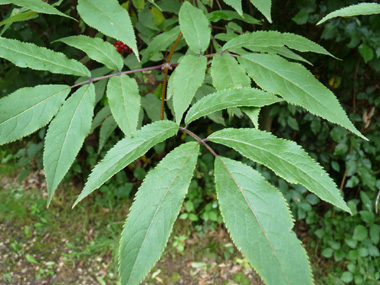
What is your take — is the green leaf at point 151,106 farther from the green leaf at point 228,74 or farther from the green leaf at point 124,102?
the green leaf at point 228,74

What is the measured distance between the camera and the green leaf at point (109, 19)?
78 centimetres

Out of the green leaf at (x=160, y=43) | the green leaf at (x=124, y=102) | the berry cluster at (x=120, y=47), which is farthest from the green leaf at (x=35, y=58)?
the berry cluster at (x=120, y=47)

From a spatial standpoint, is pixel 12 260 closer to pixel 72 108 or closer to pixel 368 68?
pixel 72 108

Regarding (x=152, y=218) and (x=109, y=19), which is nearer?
(x=152, y=218)

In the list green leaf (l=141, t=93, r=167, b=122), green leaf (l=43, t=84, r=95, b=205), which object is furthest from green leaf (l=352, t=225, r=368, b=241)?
green leaf (l=43, t=84, r=95, b=205)

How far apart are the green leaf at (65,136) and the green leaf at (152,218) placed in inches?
9.3

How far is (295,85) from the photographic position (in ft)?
2.49

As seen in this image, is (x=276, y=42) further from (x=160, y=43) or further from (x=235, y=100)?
(x=160, y=43)

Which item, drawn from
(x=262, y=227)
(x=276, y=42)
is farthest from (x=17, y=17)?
(x=262, y=227)

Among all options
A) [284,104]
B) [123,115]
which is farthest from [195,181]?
[123,115]

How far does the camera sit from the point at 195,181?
2.73 meters

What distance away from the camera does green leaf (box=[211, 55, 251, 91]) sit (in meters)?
0.79

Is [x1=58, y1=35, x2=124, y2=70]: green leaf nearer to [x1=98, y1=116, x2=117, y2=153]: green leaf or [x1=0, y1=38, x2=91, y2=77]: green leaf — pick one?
[x1=0, y1=38, x2=91, y2=77]: green leaf

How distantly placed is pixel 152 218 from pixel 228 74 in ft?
1.41
